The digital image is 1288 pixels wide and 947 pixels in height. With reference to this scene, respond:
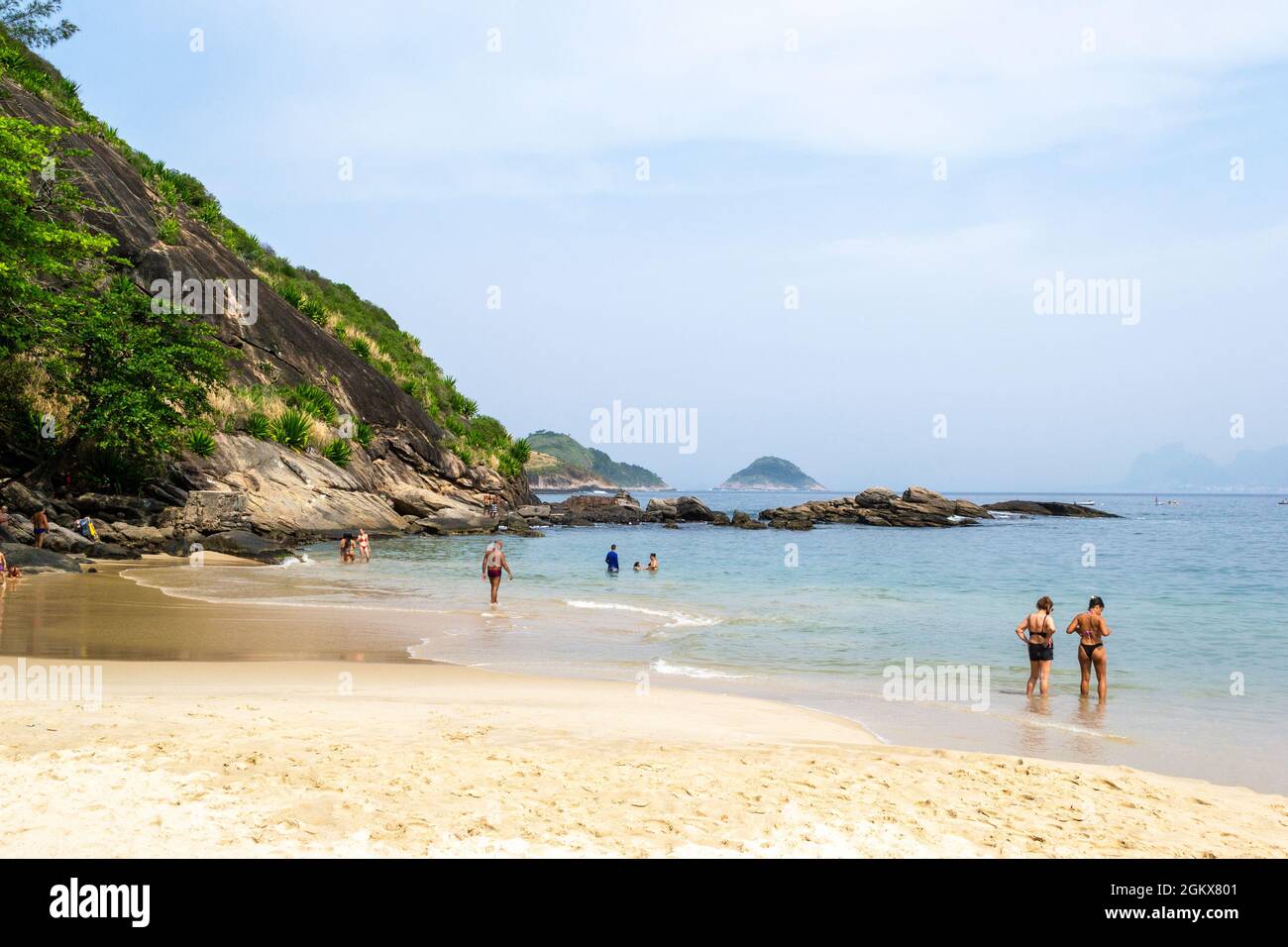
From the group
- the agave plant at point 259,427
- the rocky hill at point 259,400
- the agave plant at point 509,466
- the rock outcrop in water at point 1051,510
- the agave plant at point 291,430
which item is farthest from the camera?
the rock outcrop in water at point 1051,510

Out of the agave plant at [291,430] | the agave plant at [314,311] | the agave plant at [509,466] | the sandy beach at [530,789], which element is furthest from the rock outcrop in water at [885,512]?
the sandy beach at [530,789]

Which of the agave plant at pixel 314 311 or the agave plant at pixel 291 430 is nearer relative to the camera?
the agave plant at pixel 291 430

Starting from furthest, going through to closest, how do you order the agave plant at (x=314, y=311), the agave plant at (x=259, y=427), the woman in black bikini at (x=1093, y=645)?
the agave plant at (x=314, y=311) < the agave plant at (x=259, y=427) < the woman in black bikini at (x=1093, y=645)

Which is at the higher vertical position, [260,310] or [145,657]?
[260,310]

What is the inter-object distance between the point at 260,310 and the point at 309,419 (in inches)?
324

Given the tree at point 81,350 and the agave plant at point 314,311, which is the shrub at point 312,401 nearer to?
the agave plant at point 314,311

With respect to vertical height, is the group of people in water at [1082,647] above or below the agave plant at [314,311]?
below

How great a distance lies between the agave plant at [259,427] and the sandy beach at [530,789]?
28.9 meters

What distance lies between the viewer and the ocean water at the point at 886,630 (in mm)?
10859

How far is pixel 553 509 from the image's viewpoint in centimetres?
7069

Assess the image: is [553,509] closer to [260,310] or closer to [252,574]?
[260,310]

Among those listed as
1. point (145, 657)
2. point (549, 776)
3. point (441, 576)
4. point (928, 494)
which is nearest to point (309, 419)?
point (441, 576)
